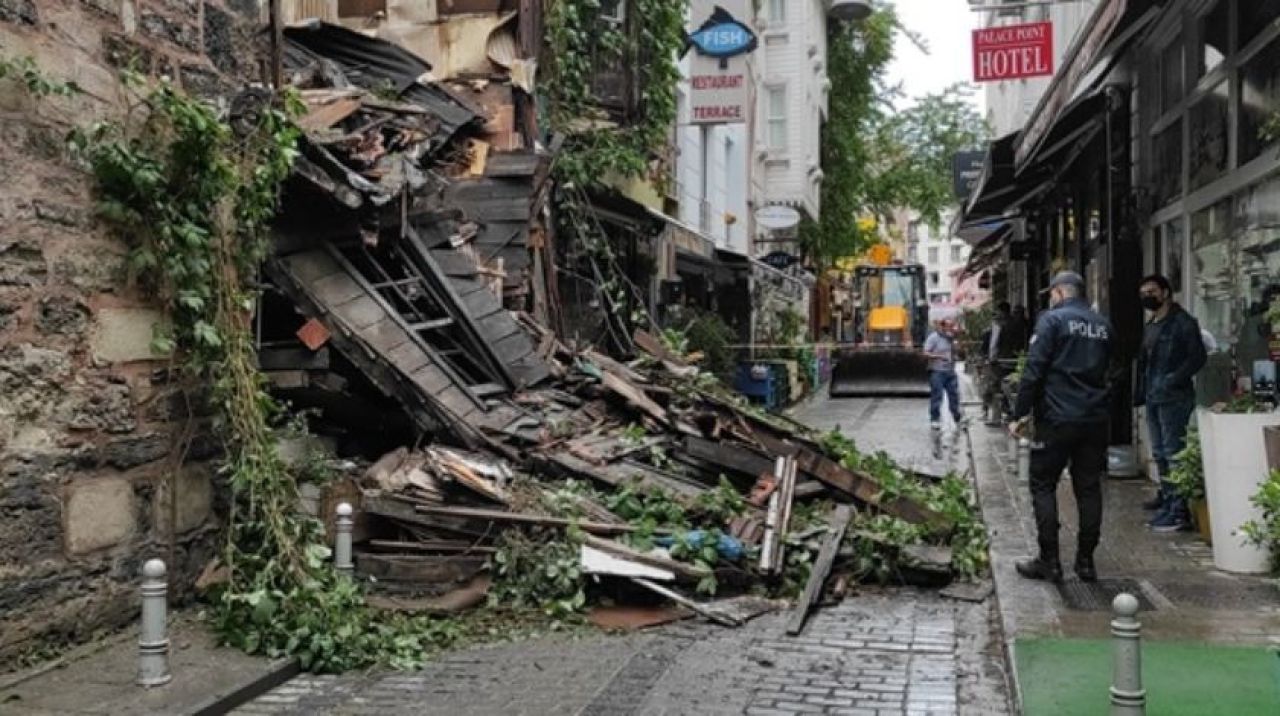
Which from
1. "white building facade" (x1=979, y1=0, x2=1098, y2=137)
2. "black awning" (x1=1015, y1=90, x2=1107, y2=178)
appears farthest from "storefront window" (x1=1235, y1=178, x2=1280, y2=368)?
"black awning" (x1=1015, y1=90, x2=1107, y2=178)

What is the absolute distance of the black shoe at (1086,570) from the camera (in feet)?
24.1

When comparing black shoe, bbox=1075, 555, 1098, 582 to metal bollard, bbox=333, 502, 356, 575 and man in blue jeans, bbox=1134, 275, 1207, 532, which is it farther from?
metal bollard, bbox=333, 502, 356, 575

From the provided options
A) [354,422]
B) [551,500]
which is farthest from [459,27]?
[551,500]

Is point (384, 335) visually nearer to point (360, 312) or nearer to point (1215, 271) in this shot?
point (360, 312)

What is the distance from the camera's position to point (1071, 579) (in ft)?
24.4

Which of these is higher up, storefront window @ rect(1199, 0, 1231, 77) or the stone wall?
storefront window @ rect(1199, 0, 1231, 77)

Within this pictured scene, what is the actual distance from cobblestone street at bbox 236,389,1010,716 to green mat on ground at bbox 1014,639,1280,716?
243 millimetres

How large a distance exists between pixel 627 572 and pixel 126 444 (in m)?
2.89

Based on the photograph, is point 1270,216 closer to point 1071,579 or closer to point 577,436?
point 1071,579

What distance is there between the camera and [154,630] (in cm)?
548

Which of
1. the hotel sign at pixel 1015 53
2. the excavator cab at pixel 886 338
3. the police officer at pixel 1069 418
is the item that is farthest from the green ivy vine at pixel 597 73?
the excavator cab at pixel 886 338

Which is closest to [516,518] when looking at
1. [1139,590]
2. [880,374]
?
[1139,590]

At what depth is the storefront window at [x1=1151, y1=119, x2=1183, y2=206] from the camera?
439 inches

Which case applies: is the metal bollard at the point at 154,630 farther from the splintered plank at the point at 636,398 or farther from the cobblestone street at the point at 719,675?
the splintered plank at the point at 636,398
